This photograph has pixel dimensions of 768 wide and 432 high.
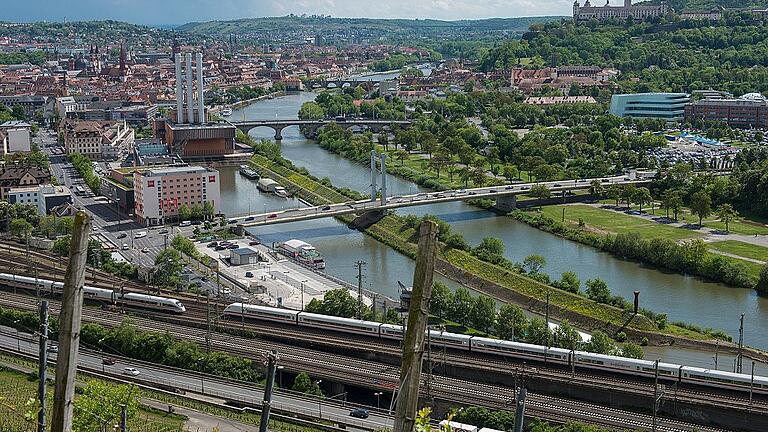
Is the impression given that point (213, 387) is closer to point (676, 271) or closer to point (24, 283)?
point (24, 283)

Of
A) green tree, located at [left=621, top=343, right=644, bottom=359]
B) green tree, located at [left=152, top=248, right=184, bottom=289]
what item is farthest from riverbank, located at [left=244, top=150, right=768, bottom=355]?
green tree, located at [left=152, top=248, right=184, bottom=289]

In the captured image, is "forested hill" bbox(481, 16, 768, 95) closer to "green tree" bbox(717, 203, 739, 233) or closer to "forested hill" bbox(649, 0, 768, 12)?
"forested hill" bbox(649, 0, 768, 12)

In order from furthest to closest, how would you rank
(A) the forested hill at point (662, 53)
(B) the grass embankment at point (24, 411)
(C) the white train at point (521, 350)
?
(A) the forested hill at point (662, 53)
(C) the white train at point (521, 350)
(B) the grass embankment at point (24, 411)

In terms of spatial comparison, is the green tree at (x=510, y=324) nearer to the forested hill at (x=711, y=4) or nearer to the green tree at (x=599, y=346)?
the green tree at (x=599, y=346)

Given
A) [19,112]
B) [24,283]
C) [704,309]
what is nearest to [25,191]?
[24,283]

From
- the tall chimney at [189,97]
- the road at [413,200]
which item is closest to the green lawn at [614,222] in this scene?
the road at [413,200]
